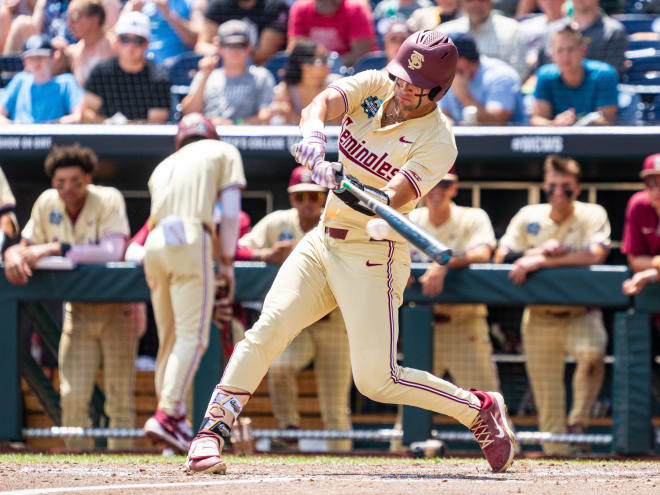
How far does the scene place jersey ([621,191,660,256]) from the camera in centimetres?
613

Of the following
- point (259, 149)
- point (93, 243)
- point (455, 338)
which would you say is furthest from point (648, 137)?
point (93, 243)

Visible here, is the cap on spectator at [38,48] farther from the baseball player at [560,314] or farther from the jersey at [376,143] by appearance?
the jersey at [376,143]

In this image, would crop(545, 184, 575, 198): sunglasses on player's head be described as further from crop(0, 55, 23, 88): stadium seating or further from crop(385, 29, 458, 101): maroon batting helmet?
crop(0, 55, 23, 88): stadium seating

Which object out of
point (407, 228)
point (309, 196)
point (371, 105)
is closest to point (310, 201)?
point (309, 196)

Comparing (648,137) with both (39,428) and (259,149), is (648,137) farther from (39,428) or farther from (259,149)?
(39,428)

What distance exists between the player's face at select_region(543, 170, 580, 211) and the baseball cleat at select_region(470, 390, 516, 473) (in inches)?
101

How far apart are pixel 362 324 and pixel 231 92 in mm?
4239

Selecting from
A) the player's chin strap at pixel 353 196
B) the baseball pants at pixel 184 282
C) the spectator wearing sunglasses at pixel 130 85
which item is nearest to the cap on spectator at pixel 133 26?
the spectator wearing sunglasses at pixel 130 85

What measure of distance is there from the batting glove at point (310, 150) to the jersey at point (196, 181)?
2.11 m

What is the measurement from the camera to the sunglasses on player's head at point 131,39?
7770 mm

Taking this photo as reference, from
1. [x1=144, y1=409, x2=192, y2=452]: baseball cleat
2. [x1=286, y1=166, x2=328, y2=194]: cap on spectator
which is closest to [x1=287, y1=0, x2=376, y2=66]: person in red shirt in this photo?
[x1=286, y1=166, x2=328, y2=194]: cap on spectator

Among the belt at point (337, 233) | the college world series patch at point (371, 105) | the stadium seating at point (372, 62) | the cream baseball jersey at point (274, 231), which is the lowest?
the belt at point (337, 233)

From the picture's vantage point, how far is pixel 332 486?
352 centimetres

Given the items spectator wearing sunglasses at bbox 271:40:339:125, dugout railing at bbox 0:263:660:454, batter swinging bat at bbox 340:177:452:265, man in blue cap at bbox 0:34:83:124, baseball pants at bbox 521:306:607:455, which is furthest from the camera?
man in blue cap at bbox 0:34:83:124
